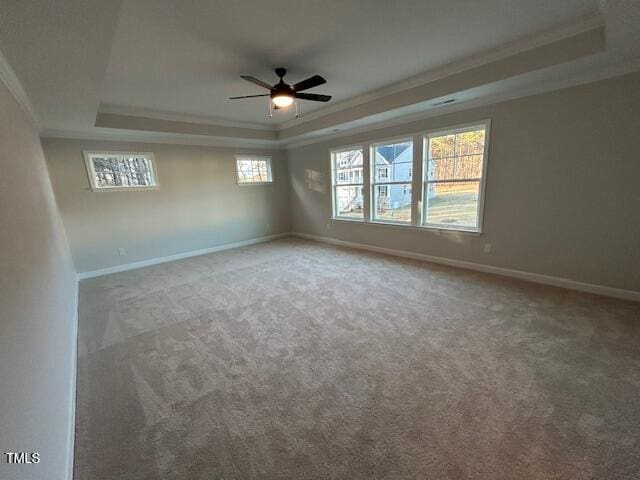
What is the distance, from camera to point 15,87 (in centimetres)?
232

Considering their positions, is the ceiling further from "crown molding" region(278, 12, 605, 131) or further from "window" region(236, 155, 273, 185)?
"window" region(236, 155, 273, 185)

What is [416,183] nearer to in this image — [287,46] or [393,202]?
[393,202]

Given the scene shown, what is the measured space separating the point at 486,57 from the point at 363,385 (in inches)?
139

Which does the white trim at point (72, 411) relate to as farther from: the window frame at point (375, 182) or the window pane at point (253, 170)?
the window frame at point (375, 182)

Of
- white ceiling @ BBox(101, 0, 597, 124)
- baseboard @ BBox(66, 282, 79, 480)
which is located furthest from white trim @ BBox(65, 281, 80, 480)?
white ceiling @ BBox(101, 0, 597, 124)

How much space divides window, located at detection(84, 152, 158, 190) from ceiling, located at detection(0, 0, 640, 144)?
0.71 metres

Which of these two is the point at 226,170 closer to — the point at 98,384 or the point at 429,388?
the point at 98,384

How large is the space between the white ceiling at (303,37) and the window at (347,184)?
2.07m

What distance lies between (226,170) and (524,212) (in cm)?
554

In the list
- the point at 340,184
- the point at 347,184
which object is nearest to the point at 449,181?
the point at 347,184

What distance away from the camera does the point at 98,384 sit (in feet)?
6.65

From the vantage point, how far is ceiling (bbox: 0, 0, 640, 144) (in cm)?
181

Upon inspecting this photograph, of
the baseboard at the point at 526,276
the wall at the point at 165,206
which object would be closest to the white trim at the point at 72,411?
the wall at the point at 165,206

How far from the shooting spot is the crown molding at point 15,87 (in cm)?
201
